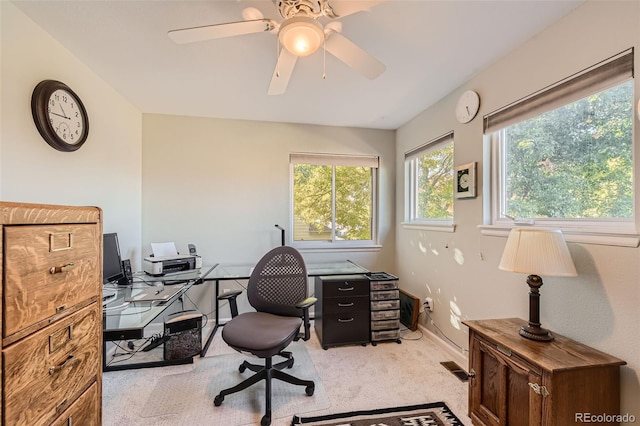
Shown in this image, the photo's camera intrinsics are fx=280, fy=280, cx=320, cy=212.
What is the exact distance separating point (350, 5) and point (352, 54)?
0.26 metres

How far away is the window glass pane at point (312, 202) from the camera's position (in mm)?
3545

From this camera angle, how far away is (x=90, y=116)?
7.36ft

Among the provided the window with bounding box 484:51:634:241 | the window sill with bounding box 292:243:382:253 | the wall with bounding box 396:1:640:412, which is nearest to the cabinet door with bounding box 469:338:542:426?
the wall with bounding box 396:1:640:412

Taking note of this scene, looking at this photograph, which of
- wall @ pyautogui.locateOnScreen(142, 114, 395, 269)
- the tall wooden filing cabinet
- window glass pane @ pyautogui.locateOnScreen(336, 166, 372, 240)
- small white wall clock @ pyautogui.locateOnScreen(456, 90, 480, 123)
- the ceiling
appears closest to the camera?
the tall wooden filing cabinet

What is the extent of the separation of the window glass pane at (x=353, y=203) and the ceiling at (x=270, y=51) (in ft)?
3.02

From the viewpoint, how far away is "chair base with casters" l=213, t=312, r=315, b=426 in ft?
5.81

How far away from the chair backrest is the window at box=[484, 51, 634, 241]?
1.62m

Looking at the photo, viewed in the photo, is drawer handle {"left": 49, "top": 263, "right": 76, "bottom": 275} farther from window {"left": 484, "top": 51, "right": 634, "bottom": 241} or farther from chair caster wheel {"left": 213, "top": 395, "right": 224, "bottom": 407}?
window {"left": 484, "top": 51, "right": 634, "bottom": 241}

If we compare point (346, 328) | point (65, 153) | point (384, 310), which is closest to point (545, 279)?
point (384, 310)

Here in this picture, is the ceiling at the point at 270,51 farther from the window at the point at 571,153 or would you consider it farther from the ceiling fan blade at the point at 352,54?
the window at the point at 571,153

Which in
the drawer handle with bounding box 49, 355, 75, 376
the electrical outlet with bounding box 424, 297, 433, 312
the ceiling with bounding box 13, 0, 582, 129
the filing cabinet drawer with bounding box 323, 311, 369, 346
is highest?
the ceiling with bounding box 13, 0, 582, 129

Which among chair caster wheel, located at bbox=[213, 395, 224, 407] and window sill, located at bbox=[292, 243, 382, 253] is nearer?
chair caster wheel, located at bbox=[213, 395, 224, 407]

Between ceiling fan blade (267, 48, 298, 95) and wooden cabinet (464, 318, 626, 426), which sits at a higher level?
ceiling fan blade (267, 48, 298, 95)

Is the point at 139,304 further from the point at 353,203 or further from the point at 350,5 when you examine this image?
the point at 353,203
